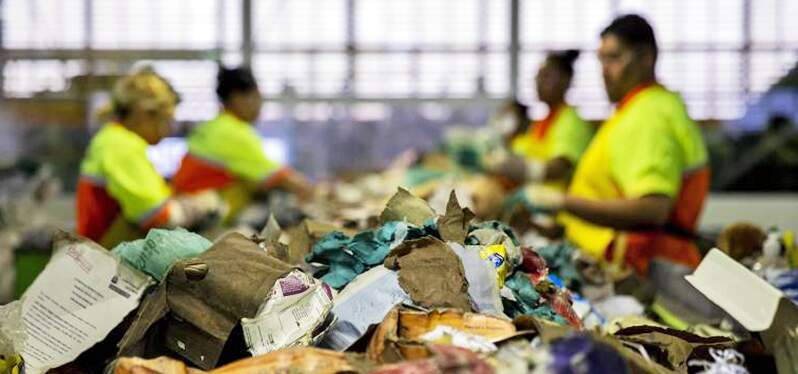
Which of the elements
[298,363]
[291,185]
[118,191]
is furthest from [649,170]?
[291,185]

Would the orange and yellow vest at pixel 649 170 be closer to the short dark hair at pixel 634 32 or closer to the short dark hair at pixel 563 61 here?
the short dark hair at pixel 634 32

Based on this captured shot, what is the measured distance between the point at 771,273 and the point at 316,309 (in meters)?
1.59

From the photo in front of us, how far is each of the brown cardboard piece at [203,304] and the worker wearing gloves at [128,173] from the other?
2.32 metres

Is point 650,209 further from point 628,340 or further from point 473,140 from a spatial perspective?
point 473,140

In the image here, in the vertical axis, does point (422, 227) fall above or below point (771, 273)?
above

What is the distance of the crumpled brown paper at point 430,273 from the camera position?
7.08 feet

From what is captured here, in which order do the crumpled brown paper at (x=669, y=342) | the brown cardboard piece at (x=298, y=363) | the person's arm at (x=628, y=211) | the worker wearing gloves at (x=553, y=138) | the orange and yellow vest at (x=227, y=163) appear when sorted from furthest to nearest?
the orange and yellow vest at (x=227, y=163), the worker wearing gloves at (x=553, y=138), the person's arm at (x=628, y=211), the crumpled brown paper at (x=669, y=342), the brown cardboard piece at (x=298, y=363)

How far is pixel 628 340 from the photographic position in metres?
2.25

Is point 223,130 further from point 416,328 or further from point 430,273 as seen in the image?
point 416,328

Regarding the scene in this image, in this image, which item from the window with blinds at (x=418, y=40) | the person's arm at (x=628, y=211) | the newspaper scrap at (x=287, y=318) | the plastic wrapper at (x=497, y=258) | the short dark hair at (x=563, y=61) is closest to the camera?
the newspaper scrap at (x=287, y=318)

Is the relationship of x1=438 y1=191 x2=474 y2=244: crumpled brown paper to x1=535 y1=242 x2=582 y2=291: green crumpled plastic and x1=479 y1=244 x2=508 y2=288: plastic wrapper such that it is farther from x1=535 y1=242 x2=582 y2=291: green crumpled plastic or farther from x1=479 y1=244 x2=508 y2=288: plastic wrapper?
x1=535 y1=242 x2=582 y2=291: green crumpled plastic

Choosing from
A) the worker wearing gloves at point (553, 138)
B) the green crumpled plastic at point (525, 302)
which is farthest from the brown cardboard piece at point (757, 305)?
the worker wearing gloves at point (553, 138)

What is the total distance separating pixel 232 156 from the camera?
6.40 meters

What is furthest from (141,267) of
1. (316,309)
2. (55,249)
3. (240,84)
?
(240,84)
